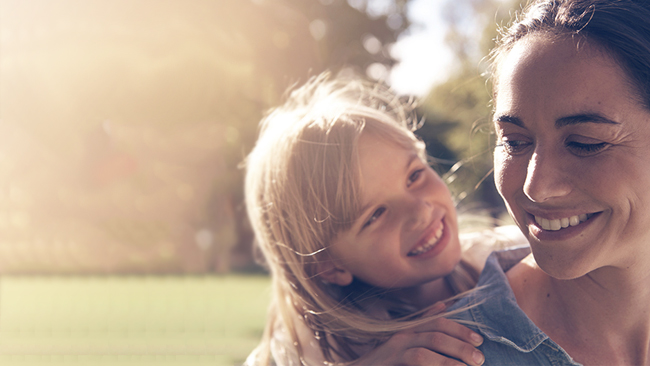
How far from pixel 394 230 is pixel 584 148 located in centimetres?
118

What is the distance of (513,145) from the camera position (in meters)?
1.57

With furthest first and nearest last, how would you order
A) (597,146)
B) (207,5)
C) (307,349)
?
(207,5) < (307,349) < (597,146)

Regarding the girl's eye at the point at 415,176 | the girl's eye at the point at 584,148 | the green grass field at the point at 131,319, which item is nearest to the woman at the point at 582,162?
the girl's eye at the point at 584,148

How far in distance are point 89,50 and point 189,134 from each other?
219 centimetres

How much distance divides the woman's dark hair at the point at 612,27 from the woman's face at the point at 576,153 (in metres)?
0.04

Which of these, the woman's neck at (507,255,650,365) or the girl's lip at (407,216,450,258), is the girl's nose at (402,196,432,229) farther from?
the woman's neck at (507,255,650,365)

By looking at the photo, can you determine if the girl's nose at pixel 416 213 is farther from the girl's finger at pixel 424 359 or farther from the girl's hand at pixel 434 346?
the girl's finger at pixel 424 359

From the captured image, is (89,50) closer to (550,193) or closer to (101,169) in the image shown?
(101,169)

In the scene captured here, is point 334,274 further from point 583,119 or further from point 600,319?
point 583,119

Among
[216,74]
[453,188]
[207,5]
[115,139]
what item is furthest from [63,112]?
[453,188]

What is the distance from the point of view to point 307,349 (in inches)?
106

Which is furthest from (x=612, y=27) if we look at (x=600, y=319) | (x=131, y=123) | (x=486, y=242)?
(x=131, y=123)

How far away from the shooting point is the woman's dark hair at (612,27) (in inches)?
53.6

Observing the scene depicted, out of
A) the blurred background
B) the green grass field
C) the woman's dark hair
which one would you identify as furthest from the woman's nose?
the blurred background
